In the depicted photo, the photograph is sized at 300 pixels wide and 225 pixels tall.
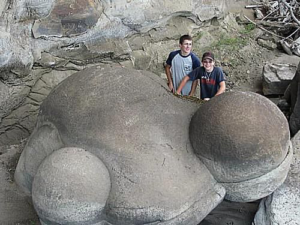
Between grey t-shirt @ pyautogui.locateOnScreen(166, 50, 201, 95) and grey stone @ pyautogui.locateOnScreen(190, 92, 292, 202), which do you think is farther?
grey t-shirt @ pyautogui.locateOnScreen(166, 50, 201, 95)

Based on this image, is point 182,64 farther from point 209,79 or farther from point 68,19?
point 68,19

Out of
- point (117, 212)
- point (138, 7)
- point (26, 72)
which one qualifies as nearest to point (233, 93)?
point (117, 212)

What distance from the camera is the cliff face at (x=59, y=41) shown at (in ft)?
10.7

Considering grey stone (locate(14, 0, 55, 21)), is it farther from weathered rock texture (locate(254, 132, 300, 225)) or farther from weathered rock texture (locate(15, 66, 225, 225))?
weathered rock texture (locate(254, 132, 300, 225))

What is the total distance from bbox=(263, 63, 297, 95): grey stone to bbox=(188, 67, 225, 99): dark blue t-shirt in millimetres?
1166

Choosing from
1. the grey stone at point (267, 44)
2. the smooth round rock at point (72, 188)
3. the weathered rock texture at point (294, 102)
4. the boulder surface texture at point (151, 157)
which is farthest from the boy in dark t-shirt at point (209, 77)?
the grey stone at point (267, 44)

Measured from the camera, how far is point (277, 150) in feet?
6.47

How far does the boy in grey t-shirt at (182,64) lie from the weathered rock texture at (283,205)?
120 cm

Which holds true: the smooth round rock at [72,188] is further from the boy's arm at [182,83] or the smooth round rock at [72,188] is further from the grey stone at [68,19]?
the grey stone at [68,19]

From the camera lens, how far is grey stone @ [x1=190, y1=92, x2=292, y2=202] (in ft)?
6.39

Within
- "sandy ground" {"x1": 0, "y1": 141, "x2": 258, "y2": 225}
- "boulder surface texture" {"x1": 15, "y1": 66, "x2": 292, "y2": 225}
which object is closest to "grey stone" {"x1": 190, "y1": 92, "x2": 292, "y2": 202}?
"boulder surface texture" {"x1": 15, "y1": 66, "x2": 292, "y2": 225}

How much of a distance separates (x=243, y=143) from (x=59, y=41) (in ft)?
6.45

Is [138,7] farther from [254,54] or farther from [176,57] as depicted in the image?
[254,54]

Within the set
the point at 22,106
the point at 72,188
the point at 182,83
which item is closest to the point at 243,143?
the point at 72,188
